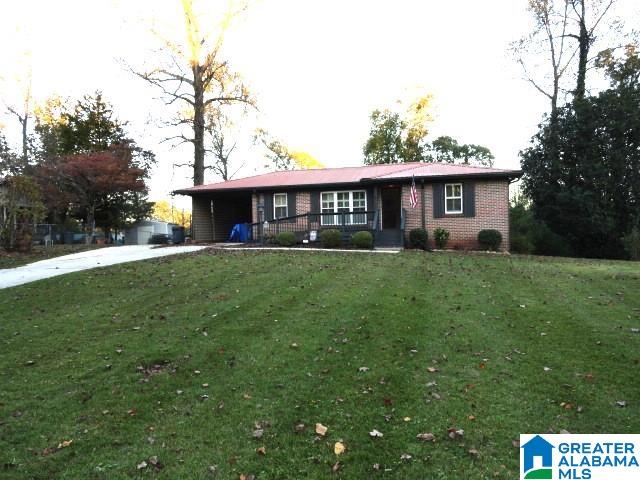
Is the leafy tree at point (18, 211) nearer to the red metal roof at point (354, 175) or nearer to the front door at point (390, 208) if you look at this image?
the red metal roof at point (354, 175)

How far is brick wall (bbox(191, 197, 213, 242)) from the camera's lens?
77.5 feet

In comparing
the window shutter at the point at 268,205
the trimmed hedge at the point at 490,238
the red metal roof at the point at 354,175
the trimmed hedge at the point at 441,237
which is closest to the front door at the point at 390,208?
the red metal roof at the point at 354,175

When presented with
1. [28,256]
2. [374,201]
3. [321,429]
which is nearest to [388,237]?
[374,201]

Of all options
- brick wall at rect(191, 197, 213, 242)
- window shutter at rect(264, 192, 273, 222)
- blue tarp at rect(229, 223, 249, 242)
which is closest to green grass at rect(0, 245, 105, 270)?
brick wall at rect(191, 197, 213, 242)

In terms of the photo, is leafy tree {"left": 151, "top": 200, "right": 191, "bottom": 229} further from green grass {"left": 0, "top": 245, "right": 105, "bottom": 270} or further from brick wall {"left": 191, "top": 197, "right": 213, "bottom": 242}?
green grass {"left": 0, "top": 245, "right": 105, "bottom": 270}

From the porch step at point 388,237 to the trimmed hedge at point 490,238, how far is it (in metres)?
3.11

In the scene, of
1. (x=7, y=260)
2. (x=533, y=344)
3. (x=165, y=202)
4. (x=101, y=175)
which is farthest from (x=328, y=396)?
(x=165, y=202)

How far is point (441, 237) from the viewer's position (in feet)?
59.1

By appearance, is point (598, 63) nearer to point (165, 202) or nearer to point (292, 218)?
point (292, 218)

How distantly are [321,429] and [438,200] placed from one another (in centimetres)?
1614

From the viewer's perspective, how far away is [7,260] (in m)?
14.4

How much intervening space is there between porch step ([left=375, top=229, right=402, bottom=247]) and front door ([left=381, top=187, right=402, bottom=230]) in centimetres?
248

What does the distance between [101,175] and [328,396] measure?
25592 mm

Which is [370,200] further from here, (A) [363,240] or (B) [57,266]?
(B) [57,266]
